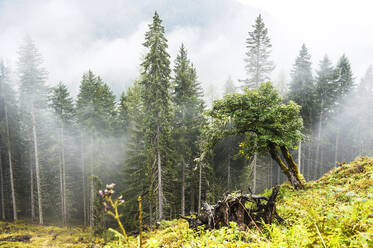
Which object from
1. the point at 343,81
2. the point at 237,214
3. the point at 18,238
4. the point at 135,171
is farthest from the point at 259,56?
the point at 18,238

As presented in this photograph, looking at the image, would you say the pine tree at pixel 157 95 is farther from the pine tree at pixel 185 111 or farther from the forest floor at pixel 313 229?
the forest floor at pixel 313 229

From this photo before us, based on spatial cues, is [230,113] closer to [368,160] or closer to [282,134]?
[282,134]

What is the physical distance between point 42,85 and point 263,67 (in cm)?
2823

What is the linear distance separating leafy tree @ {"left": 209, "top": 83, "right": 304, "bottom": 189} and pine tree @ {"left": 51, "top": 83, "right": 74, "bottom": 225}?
1041 inches

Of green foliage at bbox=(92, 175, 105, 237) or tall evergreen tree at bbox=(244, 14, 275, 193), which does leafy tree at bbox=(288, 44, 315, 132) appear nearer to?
tall evergreen tree at bbox=(244, 14, 275, 193)

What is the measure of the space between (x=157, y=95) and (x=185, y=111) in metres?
4.99

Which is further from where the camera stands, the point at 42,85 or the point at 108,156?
the point at 108,156

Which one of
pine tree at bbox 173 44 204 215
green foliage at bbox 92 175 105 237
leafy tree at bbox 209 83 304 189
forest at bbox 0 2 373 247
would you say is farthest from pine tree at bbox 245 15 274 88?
green foliage at bbox 92 175 105 237

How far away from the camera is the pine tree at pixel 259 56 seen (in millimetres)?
21141

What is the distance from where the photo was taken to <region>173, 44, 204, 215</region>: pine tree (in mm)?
19781

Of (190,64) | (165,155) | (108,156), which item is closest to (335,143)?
(190,64)

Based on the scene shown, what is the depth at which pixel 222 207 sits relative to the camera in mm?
4008

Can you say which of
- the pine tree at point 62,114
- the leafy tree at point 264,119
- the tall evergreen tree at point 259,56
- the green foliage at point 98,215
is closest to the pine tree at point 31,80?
the pine tree at point 62,114

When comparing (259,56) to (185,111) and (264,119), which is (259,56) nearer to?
(185,111)
